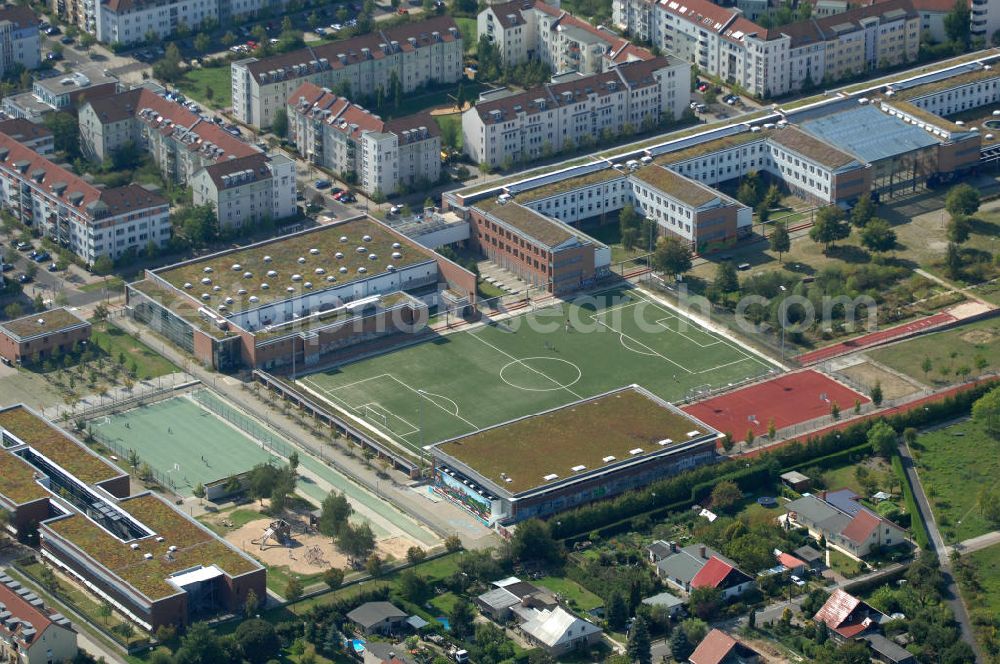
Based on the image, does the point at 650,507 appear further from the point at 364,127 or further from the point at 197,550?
the point at 364,127

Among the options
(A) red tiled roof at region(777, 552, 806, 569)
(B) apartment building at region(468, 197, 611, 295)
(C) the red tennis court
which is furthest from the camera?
(B) apartment building at region(468, 197, 611, 295)

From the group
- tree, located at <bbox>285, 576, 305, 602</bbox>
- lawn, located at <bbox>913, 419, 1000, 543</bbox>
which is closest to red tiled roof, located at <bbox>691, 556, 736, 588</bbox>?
lawn, located at <bbox>913, 419, 1000, 543</bbox>

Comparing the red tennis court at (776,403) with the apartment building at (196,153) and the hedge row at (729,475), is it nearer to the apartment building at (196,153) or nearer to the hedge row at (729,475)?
the hedge row at (729,475)

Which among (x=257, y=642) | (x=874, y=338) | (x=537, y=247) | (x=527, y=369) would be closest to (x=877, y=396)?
(x=874, y=338)

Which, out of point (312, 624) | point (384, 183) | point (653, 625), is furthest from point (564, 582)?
point (384, 183)

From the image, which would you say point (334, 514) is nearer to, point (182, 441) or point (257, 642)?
point (257, 642)

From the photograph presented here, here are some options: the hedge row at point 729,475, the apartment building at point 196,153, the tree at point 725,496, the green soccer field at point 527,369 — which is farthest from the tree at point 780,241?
the apartment building at point 196,153

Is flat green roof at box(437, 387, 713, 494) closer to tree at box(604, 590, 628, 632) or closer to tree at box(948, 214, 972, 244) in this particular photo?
Answer: tree at box(604, 590, 628, 632)

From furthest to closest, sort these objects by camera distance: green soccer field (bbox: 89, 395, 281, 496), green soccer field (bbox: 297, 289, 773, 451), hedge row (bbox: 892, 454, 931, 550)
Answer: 1. green soccer field (bbox: 297, 289, 773, 451)
2. green soccer field (bbox: 89, 395, 281, 496)
3. hedge row (bbox: 892, 454, 931, 550)
